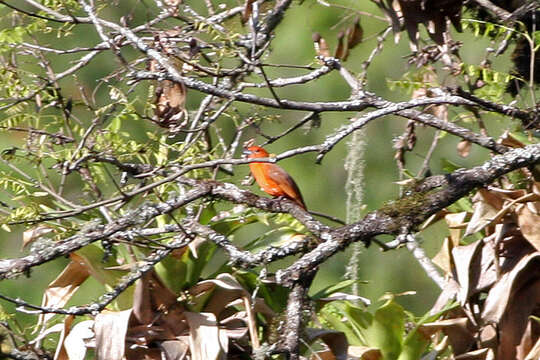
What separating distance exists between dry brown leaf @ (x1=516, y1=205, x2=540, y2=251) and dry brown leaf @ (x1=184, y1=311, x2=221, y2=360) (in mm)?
1020

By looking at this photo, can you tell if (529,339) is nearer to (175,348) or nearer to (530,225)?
(530,225)

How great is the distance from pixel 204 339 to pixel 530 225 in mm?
1090

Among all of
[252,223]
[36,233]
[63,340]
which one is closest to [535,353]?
[252,223]

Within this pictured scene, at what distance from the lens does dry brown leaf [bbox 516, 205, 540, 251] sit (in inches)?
124

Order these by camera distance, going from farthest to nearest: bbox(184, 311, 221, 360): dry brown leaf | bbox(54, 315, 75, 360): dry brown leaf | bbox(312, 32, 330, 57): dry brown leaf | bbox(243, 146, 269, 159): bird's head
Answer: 1. bbox(243, 146, 269, 159): bird's head
2. bbox(312, 32, 330, 57): dry brown leaf
3. bbox(54, 315, 75, 360): dry brown leaf
4. bbox(184, 311, 221, 360): dry brown leaf

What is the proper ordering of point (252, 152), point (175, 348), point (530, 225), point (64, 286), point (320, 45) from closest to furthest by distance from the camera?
point (175, 348)
point (530, 225)
point (64, 286)
point (320, 45)
point (252, 152)

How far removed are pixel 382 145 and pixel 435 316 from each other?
4.98m

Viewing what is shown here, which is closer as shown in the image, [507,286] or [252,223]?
[507,286]

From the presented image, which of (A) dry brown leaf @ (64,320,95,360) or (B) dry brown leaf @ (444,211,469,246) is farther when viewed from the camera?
(B) dry brown leaf @ (444,211,469,246)

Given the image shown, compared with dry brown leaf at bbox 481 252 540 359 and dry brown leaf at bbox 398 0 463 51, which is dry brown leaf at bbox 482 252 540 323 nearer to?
dry brown leaf at bbox 481 252 540 359

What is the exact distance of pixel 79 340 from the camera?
10.2ft

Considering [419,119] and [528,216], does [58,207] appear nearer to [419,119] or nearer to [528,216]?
[419,119]

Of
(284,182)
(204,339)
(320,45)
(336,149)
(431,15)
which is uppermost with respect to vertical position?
(431,15)

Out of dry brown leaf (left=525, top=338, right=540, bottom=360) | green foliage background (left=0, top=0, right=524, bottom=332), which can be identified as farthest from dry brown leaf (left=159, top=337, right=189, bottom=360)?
green foliage background (left=0, top=0, right=524, bottom=332)
